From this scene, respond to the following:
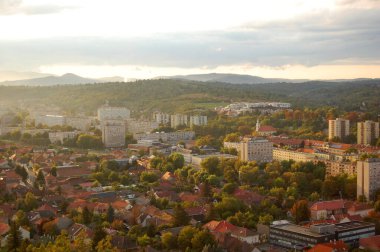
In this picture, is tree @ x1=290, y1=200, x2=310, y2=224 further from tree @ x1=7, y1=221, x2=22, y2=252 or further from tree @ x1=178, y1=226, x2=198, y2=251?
tree @ x1=7, y1=221, x2=22, y2=252

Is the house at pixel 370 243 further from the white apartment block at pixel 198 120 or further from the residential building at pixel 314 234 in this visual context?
the white apartment block at pixel 198 120

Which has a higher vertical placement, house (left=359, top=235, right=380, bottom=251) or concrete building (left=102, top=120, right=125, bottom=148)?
concrete building (left=102, top=120, right=125, bottom=148)

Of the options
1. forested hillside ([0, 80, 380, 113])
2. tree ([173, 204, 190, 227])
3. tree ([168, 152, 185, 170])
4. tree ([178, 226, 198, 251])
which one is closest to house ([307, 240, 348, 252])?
tree ([178, 226, 198, 251])

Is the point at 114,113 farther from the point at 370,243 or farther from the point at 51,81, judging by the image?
the point at 51,81

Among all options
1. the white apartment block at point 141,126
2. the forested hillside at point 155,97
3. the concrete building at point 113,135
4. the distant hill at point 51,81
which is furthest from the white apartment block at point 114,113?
the distant hill at point 51,81

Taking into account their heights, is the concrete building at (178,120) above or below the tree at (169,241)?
above

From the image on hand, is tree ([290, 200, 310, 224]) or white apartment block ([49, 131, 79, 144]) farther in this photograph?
white apartment block ([49, 131, 79, 144])

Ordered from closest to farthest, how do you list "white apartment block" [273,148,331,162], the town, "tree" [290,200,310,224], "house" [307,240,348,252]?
"house" [307,240,348,252]
the town
"tree" [290,200,310,224]
"white apartment block" [273,148,331,162]
